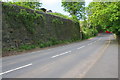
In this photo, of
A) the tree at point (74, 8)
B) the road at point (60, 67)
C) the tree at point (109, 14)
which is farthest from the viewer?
the tree at point (74, 8)

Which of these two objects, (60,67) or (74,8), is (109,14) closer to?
(60,67)

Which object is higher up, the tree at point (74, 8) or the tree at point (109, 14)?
the tree at point (74, 8)

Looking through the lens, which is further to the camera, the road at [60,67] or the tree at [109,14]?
the tree at [109,14]

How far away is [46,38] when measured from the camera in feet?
73.6

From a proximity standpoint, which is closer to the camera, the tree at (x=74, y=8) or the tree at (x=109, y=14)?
the tree at (x=109, y=14)

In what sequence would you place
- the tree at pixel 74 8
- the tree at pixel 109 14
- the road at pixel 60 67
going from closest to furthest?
the road at pixel 60 67 → the tree at pixel 109 14 → the tree at pixel 74 8

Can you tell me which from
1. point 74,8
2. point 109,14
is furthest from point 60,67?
point 74,8

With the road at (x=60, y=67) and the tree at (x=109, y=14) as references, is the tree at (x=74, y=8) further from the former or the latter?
the road at (x=60, y=67)

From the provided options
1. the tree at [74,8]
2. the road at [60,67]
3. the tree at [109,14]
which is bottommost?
the road at [60,67]

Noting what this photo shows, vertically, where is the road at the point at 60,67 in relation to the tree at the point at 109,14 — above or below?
below

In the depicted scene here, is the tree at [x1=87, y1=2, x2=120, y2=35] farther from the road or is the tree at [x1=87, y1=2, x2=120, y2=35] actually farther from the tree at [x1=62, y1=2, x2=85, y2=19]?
the tree at [x1=62, y1=2, x2=85, y2=19]

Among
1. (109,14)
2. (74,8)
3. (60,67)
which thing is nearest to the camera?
(60,67)

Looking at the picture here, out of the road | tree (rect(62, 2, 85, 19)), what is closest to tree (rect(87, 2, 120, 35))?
the road

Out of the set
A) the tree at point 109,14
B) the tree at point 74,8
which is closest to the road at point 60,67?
the tree at point 109,14
